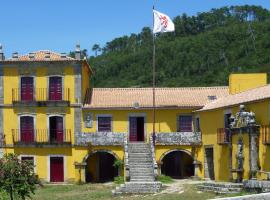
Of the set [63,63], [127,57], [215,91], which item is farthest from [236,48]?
[63,63]

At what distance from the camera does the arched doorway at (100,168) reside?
40.4 m

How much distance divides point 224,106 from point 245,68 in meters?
41.4

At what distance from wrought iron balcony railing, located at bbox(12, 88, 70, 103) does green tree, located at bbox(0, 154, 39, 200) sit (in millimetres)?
17867

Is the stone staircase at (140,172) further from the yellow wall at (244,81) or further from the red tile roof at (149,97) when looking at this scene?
the yellow wall at (244,81)

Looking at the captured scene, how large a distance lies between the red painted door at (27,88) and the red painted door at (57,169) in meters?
4.22

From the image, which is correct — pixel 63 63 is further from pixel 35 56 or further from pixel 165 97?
A: pixel 165 97

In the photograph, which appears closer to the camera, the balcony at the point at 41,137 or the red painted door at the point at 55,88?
the balcony at the point at 41,137

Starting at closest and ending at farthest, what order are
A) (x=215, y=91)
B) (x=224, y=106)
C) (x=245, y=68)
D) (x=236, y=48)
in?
(x=224, y=106)
(x=215, y=91)
(x=245, y=68)
(x=236, y=48)

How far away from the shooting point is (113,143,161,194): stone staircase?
→ 31.2 meters

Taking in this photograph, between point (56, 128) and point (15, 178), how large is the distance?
1840 cm

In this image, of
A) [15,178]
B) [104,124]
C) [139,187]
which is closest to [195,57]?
[104,124]

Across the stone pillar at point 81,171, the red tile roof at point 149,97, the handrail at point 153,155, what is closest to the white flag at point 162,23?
the red tile roof at point 149,97

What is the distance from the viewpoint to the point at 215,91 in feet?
138

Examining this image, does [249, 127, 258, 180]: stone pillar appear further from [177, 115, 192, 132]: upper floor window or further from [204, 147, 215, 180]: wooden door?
[177, 115, 192, 132]: upper floor window
